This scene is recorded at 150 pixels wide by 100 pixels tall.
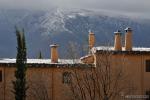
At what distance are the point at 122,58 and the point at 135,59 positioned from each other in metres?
1.52

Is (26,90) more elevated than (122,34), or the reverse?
(122,34)

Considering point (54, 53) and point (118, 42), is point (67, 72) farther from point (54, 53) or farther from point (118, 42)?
point (118, 42)

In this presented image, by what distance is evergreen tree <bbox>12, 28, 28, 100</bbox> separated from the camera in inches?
2303

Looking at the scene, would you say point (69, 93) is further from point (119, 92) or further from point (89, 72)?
point (89, 72)

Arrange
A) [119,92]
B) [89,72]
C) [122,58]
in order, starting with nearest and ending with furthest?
[89,72] → [119,92] → [122,58]

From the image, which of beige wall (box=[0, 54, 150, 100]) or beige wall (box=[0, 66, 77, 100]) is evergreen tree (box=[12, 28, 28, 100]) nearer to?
beige wall (box=[0, 54, 150, 100])

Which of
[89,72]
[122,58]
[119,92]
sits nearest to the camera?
[89,72]

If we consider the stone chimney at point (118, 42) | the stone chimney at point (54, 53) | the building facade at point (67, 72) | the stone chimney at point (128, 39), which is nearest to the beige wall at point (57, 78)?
the building facade at point (67, 72)

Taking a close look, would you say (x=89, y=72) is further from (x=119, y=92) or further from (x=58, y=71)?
(x=58, y=71)

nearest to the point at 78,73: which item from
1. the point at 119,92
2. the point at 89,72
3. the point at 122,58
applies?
the point at 89,72

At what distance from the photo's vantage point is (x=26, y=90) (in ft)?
201

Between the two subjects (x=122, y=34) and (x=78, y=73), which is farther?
(x=122, y=34)

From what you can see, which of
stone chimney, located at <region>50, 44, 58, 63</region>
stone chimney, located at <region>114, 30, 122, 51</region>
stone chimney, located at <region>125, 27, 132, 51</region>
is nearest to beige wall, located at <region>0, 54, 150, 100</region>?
stone chimney, located at <region>114, 30, 122, 51</region>

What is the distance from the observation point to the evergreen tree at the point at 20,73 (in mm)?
58500
